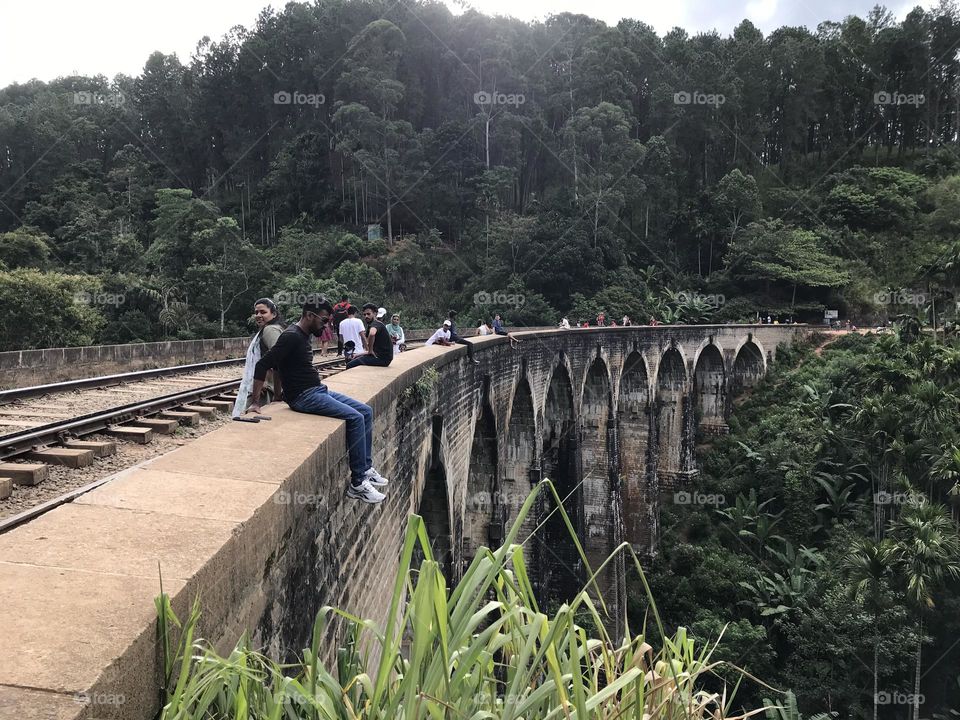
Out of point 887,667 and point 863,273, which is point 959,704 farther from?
point 863,273

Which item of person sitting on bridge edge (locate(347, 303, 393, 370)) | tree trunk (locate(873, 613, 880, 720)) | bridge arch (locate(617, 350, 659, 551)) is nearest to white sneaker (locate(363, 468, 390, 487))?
person sitting on bridge edge (locate(347, 303, 393, 370))

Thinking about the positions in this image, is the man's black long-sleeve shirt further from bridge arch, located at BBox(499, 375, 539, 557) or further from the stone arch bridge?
bridge arch, located at BBox(499, 375, 539, 557)

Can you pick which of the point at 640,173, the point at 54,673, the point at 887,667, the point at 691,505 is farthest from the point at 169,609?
the point at 640,173

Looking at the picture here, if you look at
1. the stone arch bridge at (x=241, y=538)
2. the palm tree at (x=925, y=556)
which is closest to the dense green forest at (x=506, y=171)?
the palm tree at (x=925, y=556)

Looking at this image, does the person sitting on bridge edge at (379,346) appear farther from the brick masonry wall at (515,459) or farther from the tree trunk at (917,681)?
the tree trunk at (917,681)

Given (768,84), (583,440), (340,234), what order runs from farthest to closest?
(768,84), (340,234), (583,440)

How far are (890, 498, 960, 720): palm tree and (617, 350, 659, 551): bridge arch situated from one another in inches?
398

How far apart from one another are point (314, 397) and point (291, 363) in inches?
9.7

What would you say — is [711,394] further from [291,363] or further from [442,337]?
[291,363]

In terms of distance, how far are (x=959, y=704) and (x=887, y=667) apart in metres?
1.71

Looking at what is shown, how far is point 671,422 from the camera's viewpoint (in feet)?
96.9

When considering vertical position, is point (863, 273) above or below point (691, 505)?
above

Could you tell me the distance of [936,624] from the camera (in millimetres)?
16016

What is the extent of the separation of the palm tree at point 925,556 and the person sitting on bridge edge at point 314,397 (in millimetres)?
14685
